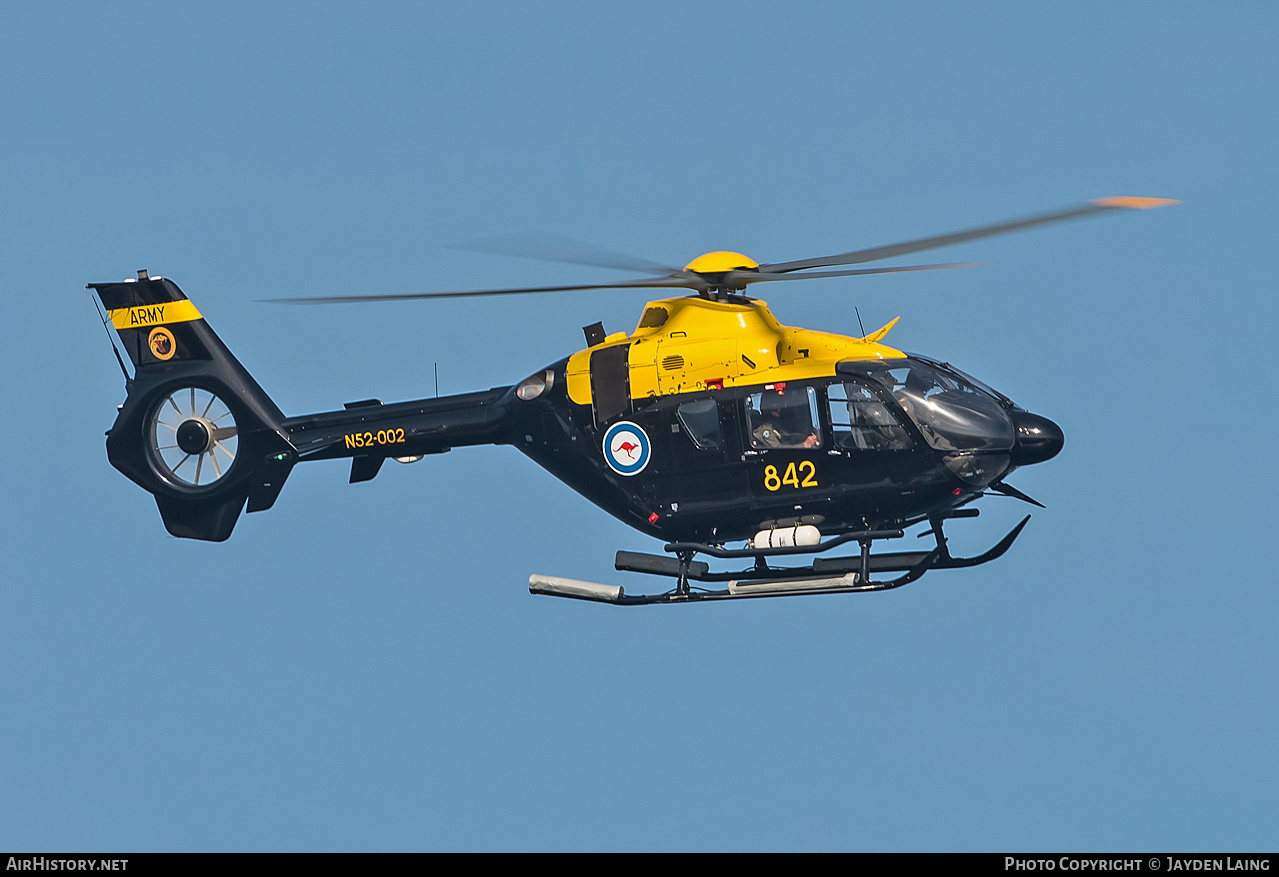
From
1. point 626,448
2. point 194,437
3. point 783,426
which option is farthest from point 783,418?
point 194,437

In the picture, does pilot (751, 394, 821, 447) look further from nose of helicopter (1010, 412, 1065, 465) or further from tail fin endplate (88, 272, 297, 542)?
tail fin endplate (88, 272, 297, 542)

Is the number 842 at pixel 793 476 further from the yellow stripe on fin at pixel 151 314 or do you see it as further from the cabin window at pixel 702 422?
the yellow stripe on fin at pixel 151 314

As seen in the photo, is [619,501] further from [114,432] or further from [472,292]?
[114,432]

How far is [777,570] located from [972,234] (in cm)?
511

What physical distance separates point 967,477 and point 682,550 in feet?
12.5

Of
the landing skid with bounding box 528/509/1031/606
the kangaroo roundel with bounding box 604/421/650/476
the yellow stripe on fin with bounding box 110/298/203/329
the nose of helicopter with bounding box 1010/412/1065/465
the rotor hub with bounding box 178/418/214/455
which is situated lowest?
the landing skid with bounding box 528/509/1031/606

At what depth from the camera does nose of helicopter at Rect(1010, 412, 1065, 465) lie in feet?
81.1

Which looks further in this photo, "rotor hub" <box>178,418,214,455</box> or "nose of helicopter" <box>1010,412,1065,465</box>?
"rotor hub" <box>178,418,214,455</box>

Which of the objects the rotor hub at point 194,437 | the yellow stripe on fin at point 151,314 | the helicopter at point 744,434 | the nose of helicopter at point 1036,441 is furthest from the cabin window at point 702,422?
the yellow stripe on fin at point 151,314

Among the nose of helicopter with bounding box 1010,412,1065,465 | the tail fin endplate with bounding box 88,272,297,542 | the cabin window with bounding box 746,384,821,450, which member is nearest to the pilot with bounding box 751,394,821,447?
the cabin window with bounding box 746,384,821,450

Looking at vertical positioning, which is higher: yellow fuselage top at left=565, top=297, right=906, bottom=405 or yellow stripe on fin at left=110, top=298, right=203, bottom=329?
yellow stripe on fin at left=110, top=298, right=203, bottom=329

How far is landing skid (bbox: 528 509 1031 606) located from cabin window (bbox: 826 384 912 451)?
1.11m

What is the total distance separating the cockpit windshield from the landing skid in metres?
1.13
